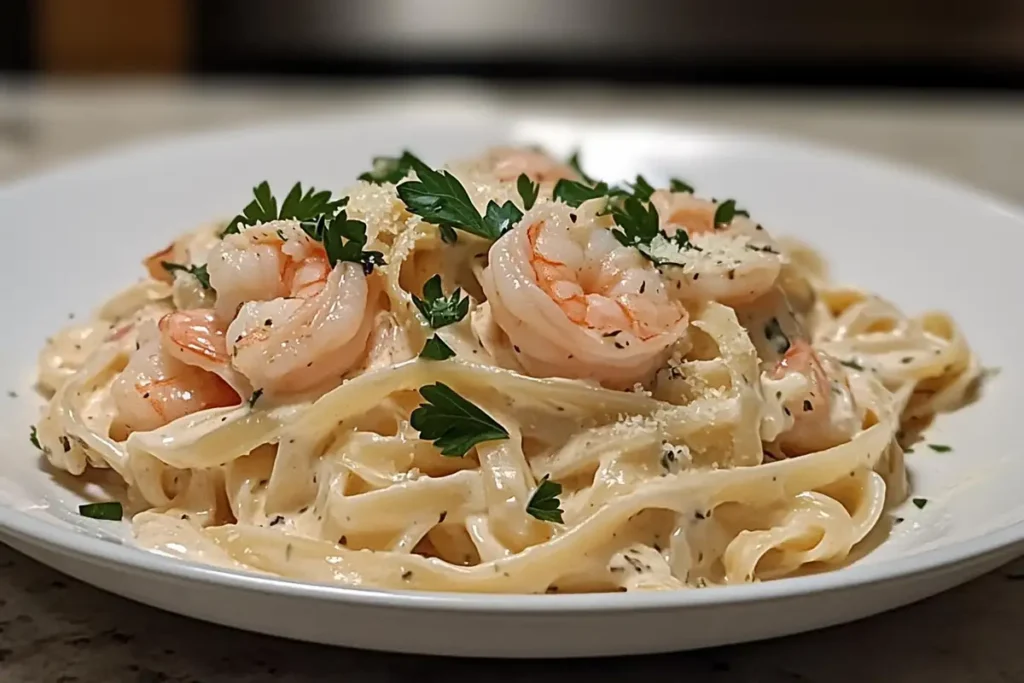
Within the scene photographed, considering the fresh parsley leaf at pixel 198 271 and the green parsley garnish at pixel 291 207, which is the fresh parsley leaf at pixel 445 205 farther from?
the fresh parsley leaf at pixel 198 271

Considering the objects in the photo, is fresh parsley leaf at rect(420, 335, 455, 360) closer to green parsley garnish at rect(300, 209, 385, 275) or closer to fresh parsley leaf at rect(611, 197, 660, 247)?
green parsley garnish at rect(300, 209, 385, 275)

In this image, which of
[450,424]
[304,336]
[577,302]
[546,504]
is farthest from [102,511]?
[577,302]

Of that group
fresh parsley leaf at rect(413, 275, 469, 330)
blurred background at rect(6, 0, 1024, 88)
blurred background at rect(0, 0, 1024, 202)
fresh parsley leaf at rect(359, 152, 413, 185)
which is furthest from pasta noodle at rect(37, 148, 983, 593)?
blurred background at rect(6, 0, 1024, 88)

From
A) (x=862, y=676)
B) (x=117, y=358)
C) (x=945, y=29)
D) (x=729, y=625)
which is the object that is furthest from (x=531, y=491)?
(x=945, y=29)

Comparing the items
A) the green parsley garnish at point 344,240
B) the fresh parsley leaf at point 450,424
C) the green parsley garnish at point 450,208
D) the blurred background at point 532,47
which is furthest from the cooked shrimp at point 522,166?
the blurred background at point 532,47

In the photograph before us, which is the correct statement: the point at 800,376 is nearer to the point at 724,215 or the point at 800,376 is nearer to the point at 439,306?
the point at 724,215

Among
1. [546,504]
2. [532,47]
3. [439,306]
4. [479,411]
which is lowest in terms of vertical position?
[532,47]
